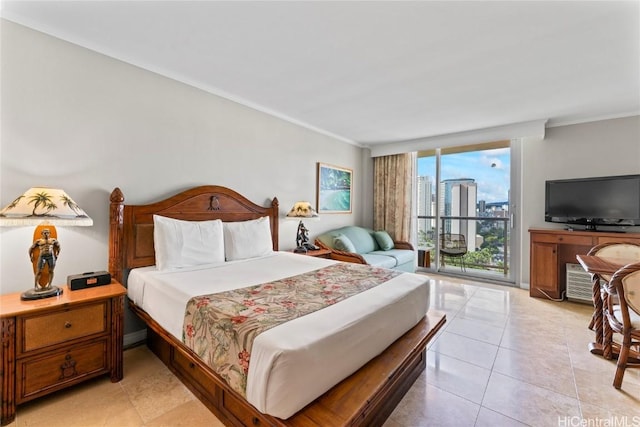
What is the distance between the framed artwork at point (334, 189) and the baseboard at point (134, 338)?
9.36 ft

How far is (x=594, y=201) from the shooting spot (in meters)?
3.59

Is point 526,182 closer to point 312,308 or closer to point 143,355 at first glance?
point 312,308

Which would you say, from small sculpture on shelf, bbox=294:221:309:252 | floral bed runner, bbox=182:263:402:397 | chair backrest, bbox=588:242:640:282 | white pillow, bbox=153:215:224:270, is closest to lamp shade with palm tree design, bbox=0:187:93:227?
white pillow, bbox=153:215:224:270

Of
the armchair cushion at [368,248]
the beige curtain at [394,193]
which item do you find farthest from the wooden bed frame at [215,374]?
the beige curtain at [394,193]

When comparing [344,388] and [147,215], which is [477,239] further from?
[147,215]

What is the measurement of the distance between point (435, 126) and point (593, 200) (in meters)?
2.25

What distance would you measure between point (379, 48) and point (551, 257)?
365 centimetres

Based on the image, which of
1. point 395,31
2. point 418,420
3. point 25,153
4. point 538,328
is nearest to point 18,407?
point 25,153

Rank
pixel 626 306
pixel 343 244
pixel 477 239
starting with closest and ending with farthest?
pixel 626 306 → pixel 343 244 → pixel 477 239

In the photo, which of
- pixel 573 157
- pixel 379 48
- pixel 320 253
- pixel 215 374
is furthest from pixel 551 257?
pixel 215 374

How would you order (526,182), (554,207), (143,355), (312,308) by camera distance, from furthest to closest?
1. (526,182)
2. (554,207)
3. (143,355)
4. (312,308)

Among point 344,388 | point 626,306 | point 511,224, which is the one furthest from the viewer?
point 511,224

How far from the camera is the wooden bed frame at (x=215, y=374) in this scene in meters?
1.21

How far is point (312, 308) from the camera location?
159 centimetres
